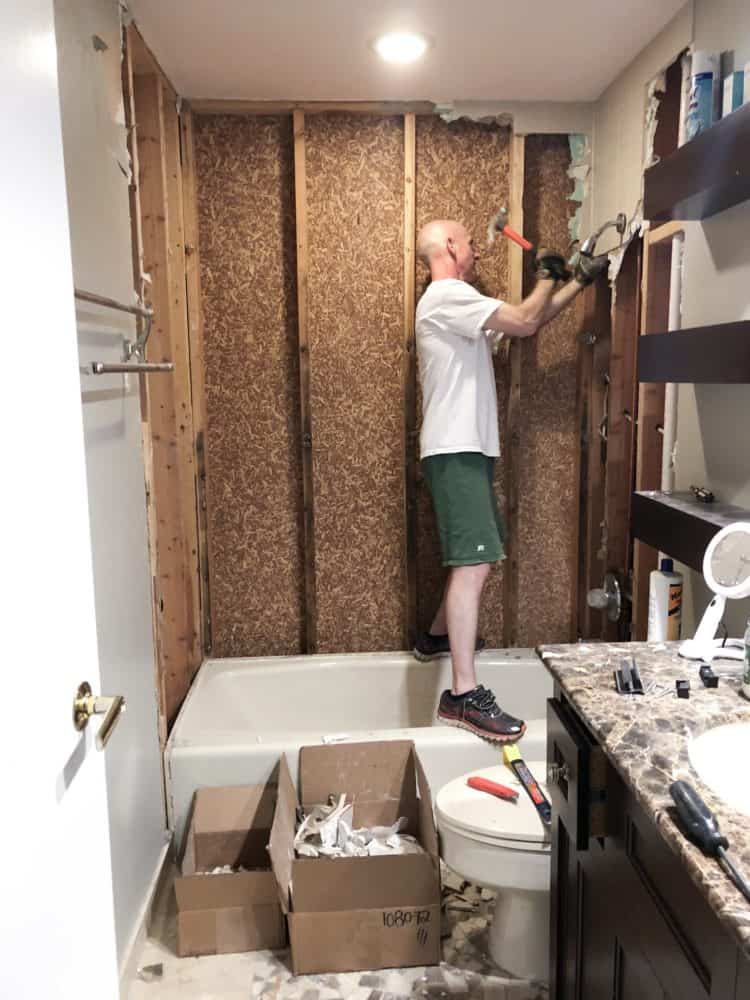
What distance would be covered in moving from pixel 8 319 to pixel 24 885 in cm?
57

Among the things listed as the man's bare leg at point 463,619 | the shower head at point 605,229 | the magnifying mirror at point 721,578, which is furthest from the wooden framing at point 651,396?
the magnifying mirror at point 721,578

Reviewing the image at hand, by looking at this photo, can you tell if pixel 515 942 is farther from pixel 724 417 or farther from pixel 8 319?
pixel 8 319

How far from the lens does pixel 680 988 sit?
889mm

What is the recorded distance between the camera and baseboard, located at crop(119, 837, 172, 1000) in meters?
1.74

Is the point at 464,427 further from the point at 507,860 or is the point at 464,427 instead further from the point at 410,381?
the point at 507,860

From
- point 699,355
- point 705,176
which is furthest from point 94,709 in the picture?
point 705,176

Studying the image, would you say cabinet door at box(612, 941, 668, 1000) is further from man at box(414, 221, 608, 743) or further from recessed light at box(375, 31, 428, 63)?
recessed light at box(375, 31, 428, 63)

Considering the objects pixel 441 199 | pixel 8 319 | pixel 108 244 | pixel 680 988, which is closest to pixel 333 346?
pixel 441 199

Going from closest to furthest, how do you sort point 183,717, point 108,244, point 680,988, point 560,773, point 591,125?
point 680,988, point 560,773, point 108,244, point 183,717, point 591,125

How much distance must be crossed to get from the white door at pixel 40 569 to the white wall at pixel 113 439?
654 millimetres

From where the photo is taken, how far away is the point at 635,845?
1.03 m

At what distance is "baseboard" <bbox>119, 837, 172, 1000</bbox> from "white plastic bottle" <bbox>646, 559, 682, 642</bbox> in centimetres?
138

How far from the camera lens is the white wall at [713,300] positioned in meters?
1.69

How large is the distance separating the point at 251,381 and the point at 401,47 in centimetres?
120
